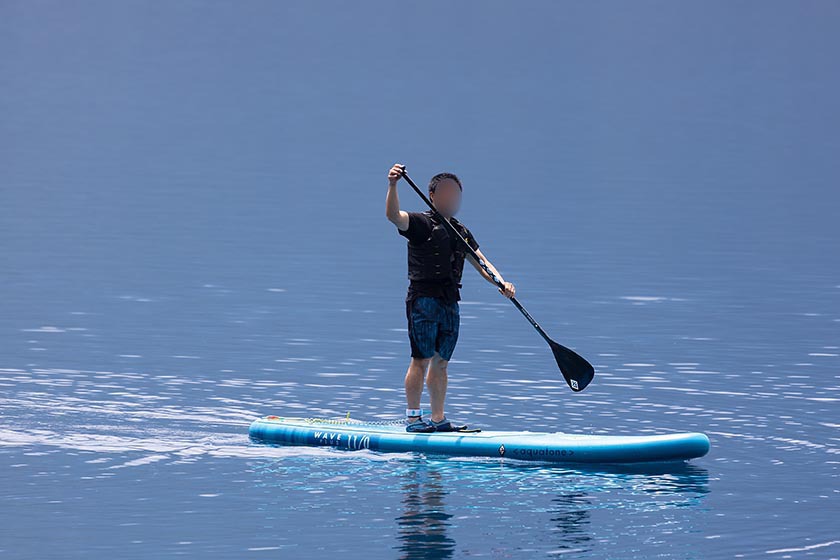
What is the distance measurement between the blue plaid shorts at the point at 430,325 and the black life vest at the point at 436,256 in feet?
0.58

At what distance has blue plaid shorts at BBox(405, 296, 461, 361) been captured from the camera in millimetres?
15297

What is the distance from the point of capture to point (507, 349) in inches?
792

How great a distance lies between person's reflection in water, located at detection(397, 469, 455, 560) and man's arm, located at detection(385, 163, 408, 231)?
1974mm

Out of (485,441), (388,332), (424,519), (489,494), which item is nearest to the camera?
(424,519)

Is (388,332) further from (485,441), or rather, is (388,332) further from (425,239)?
(485,441)

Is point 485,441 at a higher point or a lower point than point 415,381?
lower

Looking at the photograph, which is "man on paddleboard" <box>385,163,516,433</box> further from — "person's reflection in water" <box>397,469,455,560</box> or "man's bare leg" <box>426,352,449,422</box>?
"person's reflection in water" <box>397,469,455,560</box>

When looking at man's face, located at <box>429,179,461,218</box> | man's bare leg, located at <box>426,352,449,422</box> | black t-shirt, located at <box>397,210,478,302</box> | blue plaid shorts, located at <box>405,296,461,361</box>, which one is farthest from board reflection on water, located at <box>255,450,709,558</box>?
man's face, located at <box>429,179,461,218</box>

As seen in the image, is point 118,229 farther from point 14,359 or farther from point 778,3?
point 778,3

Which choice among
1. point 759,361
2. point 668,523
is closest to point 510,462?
point 668,523

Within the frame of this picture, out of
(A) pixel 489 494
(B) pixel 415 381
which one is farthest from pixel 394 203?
(A) pixel 489 494

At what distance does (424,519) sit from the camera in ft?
41.4

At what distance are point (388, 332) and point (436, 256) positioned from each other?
5895 millimetres

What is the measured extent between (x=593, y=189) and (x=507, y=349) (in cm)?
2261
